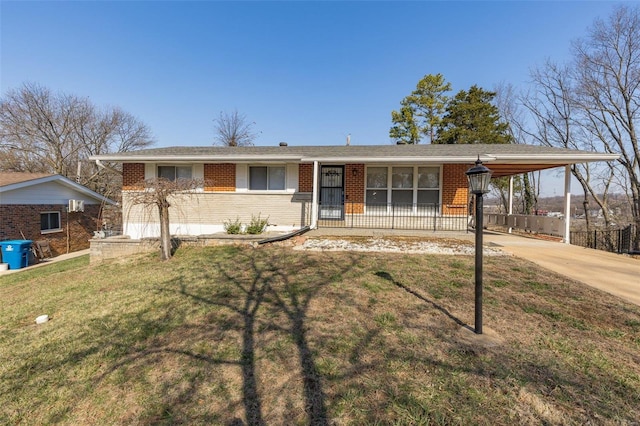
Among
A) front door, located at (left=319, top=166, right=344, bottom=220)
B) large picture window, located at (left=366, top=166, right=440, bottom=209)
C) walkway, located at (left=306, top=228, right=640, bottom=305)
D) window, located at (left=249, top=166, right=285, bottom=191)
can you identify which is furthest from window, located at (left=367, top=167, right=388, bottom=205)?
window, located at (left=249, top=166, right=285, bottom=191)

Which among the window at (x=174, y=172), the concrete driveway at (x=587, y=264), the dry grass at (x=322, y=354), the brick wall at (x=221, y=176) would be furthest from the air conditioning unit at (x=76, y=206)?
the concrete driveway at (x=587, y=264)

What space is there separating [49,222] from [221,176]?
10937mm

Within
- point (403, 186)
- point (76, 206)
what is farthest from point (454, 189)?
point (76, 206)

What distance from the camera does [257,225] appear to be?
385 inches

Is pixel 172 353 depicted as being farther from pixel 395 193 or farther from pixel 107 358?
pixel 395 193

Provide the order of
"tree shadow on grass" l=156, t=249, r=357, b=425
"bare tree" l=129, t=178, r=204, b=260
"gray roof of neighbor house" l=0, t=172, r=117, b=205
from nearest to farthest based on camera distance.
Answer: "tree shadow on grass" l=156, t=249, r=357, b=425
"bare tree" l=129, t=178, r=204, b=260
"gray roof of neighbor house" l=0, t=172, r=117, b=205

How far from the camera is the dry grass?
2129 millimetres

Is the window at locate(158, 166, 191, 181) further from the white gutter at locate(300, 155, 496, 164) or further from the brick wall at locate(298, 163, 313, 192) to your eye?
the white gutter at locate(300, 155, 496, 164)

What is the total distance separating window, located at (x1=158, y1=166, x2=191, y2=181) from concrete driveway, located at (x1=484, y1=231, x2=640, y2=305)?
11160 mm

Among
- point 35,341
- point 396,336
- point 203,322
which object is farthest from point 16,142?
point 396,336

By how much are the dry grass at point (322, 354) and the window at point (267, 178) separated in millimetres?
6100

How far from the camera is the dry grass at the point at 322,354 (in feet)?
6.98

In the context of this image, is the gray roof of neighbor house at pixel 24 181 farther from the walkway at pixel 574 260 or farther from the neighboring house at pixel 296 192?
the walkway at pixel 574 260

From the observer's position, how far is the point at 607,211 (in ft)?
65.5
